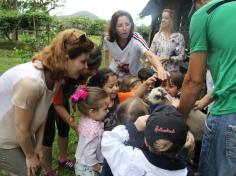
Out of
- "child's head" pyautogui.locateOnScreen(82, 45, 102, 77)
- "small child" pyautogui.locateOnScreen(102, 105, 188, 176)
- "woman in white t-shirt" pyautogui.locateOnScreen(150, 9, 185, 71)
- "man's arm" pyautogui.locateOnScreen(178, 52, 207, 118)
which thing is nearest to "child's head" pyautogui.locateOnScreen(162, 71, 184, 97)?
"child's head" pyautogui.locateOnScreen(82, 45, 102, 77)

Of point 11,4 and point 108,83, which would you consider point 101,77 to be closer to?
point 108,83

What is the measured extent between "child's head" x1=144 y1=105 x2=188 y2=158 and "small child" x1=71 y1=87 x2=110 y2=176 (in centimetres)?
119

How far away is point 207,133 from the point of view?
100 inches

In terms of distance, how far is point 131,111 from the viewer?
9.27 ft

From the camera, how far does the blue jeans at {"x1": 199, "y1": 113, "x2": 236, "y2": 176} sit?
2.39 metres

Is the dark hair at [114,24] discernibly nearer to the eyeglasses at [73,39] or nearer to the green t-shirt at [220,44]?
the eyeglasses at [73,39]

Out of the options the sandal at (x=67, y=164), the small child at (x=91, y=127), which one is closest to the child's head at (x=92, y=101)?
the small child at (x=91, y=127)

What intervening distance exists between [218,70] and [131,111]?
70cm

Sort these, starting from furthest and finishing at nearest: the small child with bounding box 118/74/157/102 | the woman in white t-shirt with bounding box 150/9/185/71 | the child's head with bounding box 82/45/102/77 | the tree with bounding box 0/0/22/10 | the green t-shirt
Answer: the tree with bounding box 0/0/22/10, the woman in white t-shirt with bounding box 150/9/185/71, the small child with bounding box 118/74/157/102, the child's head with bounding box 82/45/102/77, the green t-shirt

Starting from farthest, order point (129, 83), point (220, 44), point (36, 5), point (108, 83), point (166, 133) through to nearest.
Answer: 1. point (36, 5)
2. point (129, 83)
3. point (108, 83)
4. point (220, 44)
5. point (166, 133)

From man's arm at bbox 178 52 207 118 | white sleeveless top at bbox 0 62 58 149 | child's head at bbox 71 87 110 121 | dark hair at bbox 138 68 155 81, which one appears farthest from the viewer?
dark hair at bbox 138 68 155 81

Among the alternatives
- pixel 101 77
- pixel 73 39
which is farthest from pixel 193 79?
pixel 101 77

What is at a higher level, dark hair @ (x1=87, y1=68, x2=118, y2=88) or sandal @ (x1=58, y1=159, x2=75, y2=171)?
dark hair @ (x1=87, y1=68, x2=118, y2=88)

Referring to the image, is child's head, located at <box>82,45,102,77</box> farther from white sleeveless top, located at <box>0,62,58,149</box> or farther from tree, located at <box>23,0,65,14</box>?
tree, located at <box>23,0,65,14</box>
